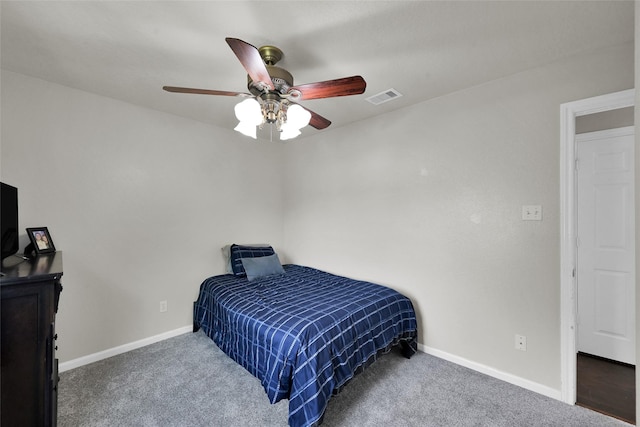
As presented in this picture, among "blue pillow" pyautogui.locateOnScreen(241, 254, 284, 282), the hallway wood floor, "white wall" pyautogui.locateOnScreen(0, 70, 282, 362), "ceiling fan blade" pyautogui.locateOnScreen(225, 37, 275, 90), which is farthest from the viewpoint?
"blue pillow" pyautogui.locateOnScreen(241, 254, 284, 282)

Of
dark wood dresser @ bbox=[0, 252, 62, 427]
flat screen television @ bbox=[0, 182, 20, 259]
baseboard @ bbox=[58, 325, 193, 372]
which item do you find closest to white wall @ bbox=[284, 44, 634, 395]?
baseboard @ bbox=[58, 325, 193, 372]

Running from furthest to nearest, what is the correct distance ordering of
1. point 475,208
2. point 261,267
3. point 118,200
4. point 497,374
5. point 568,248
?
1. point 261,267
2. point 118,200
3. point 475,208
4. point 497,374
5. point 568,248

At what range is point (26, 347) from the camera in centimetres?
110

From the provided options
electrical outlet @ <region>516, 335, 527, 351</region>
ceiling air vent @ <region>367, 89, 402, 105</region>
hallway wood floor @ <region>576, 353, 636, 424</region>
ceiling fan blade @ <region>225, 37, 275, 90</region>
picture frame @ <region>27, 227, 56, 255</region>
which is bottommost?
hallway wood floor @ <region>576, 353, 636, 424</region>

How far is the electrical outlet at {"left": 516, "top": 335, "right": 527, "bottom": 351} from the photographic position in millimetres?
2060

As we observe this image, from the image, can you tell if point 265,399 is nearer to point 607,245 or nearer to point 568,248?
point 568,248

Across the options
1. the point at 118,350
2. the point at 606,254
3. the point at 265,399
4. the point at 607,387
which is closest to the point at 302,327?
the point at 265,399

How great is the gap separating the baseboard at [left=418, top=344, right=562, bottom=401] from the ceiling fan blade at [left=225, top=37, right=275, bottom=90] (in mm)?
2603

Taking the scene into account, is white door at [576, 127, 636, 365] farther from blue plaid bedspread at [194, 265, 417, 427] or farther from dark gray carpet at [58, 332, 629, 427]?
blue plaid bedspread at [194, 265, 417, 427]

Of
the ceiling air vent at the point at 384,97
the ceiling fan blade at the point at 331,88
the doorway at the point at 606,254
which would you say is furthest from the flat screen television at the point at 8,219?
the doorway at the point at 606,254

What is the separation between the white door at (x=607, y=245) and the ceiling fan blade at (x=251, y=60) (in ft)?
9.70

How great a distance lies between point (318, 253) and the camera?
358 cm

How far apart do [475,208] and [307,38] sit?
1.85 metres

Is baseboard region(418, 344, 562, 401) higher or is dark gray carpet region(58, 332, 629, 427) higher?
baseboard region(418, 344, 562, 401)
